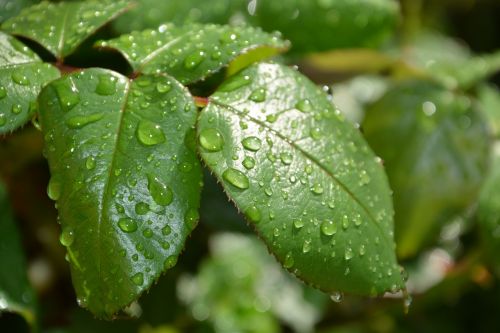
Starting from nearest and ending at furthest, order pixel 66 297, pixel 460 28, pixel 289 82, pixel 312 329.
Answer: pixel 289 82 → pixel 66 297 → pixel 312 329 → pixel 460 28

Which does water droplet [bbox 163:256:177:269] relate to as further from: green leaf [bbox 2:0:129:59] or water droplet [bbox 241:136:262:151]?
green leaf [bbox 2:0:129:59]

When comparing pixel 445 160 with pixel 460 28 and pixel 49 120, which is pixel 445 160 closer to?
pixel 49 120

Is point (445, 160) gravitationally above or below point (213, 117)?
below

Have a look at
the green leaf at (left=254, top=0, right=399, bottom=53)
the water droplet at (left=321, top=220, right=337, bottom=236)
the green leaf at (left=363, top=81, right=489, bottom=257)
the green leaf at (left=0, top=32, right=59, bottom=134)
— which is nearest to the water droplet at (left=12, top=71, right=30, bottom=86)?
the green leaf at (left=0, top=32, right=59, bottom=134)

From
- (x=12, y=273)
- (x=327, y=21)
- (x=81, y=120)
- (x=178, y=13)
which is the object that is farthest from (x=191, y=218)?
(x=327, y=21)

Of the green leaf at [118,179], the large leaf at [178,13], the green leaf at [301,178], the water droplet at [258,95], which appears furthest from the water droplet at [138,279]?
the large leaf at [178,13]

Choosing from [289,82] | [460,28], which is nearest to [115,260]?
[289,82]
